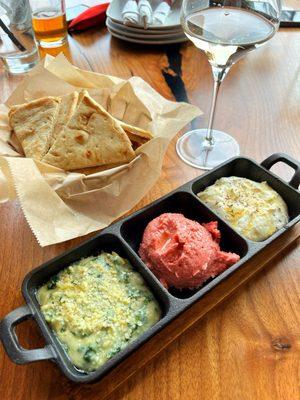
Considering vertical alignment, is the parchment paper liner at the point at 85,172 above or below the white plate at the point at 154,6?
below

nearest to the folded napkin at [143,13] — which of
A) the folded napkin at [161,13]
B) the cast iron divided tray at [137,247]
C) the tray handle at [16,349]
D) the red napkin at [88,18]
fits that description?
the folded napkin at [161,13]

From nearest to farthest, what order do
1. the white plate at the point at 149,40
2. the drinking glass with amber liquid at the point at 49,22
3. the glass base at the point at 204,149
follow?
the glass base at the point at 204,149 → the drinking glass with amber liquid at the point at 49,22 → the white plate at the point at 149,40

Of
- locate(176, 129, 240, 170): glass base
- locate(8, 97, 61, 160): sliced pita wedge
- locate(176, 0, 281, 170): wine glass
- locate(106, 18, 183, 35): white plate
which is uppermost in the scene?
locate(176, 0, 281, 170): wine glass

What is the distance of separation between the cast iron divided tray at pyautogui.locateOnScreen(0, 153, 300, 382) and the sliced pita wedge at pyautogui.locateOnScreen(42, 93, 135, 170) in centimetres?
18

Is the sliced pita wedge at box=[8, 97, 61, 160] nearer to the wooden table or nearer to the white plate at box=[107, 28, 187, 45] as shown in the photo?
the wooden table

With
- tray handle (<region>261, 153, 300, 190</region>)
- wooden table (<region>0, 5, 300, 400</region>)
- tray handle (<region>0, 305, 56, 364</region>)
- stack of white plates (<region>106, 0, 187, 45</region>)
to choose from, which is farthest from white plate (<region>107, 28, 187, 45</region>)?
tray handle (<region>0, 305, 56, 364</region>)

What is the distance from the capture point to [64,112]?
94 centimetres

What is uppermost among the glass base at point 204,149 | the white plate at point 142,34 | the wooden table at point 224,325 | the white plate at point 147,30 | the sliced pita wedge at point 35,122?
the white plate at point 147,30

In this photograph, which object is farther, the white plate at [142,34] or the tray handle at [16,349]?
the white plate at [142,34]

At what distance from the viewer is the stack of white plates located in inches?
56.2

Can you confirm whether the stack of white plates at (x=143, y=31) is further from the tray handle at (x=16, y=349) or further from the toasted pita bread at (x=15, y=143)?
the tray handle at (x=16, y=349)

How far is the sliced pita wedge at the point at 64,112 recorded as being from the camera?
3.03ft

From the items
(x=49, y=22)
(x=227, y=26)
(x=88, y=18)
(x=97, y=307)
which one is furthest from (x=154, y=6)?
(x=97, y=307)

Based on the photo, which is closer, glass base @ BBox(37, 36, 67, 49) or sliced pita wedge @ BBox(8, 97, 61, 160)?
sliced pita wedge @ BBox(8, 97, 61, 160)
